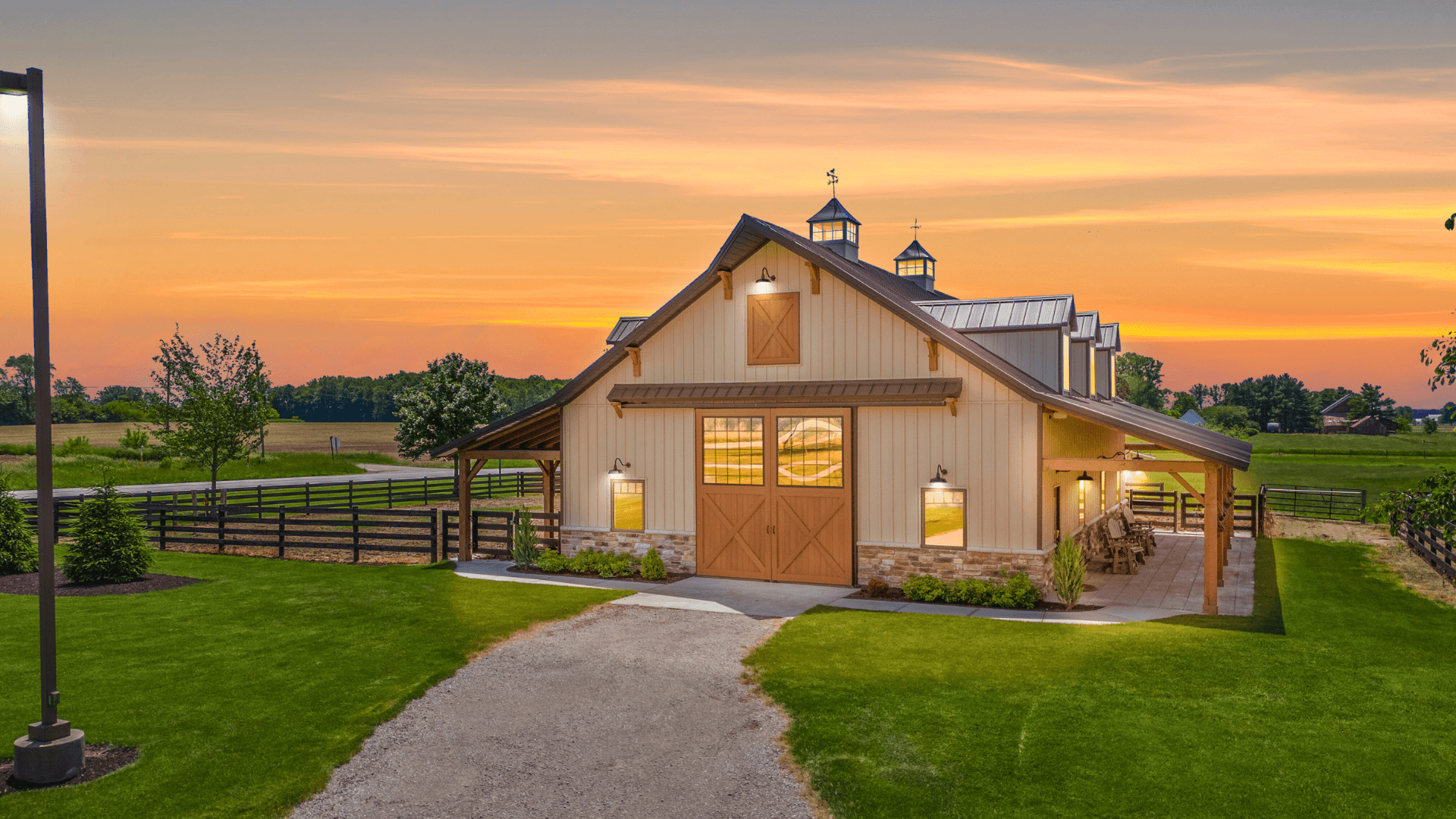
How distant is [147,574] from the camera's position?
1803 centimetres

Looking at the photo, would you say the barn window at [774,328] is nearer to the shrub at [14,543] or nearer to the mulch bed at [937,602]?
the mulch bed at [937,602]

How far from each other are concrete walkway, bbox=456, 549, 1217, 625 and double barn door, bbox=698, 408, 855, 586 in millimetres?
373

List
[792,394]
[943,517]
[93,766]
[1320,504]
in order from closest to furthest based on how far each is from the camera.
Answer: [93,766]
[943,517]
[792,394]
[1320,504]

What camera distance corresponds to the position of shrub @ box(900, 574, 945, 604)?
1514cm

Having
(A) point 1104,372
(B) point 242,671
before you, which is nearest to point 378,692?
(B) point 242,671

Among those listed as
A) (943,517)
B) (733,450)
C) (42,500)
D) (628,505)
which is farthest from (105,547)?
(943,517)

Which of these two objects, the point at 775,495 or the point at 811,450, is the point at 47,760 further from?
the point at 811,450

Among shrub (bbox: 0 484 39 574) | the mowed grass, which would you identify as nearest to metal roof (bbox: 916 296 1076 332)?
the mowed grass

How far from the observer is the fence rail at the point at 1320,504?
30844 mm

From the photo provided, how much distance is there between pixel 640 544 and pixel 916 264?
54.7 feet

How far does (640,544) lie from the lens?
18078 millimetres

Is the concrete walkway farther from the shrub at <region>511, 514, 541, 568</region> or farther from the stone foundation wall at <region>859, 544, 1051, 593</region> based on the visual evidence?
the shrub at <region>511, 514, 541, 568</region>

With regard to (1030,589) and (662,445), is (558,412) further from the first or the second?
(1030,589)

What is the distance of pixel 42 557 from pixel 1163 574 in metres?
18.0
